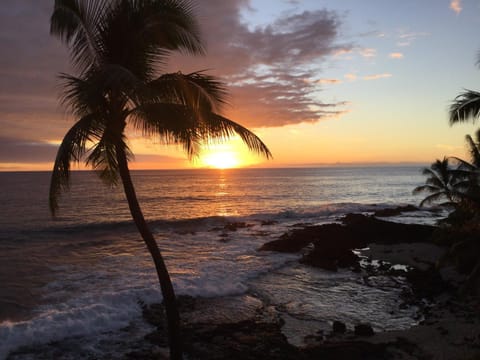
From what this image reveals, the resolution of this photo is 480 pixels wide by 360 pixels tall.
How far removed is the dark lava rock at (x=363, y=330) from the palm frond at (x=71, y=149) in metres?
9.57

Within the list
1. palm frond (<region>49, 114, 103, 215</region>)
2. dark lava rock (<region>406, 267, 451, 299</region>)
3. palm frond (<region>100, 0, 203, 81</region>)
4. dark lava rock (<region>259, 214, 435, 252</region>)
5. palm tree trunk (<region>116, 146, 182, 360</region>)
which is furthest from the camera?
dark lava rock (<region>259, 214, 435, 252</region>)

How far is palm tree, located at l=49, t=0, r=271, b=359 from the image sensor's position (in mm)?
5898

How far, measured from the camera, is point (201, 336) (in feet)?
36.0

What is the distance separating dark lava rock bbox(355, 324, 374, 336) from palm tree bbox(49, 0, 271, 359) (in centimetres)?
781

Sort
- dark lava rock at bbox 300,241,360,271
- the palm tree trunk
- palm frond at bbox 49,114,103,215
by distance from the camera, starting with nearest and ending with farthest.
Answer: palm frond at bbox 49,114,103,215, the palm tree trunk, dark lava rock at bbox 300,241,360,271

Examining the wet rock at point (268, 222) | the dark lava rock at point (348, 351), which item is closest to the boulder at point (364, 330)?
the dark lava rock at point (348, 351)

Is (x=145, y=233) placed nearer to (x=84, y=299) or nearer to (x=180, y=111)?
(x=180, y=111)

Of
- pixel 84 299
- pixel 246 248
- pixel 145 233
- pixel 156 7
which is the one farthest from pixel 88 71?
pixel 246 248

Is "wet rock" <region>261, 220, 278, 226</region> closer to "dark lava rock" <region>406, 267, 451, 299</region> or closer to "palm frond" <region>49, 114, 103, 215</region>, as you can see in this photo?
"dark lava rock" <region>406, 267, 451, 299</region>

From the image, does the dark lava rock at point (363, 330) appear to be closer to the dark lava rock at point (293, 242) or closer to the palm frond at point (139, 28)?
the palm frond at point (139, 28)

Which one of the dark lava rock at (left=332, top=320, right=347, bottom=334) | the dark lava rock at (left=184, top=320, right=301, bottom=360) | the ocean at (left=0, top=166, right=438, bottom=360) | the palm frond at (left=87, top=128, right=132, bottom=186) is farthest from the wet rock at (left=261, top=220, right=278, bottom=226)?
the palm frond at (left=87, top=128, right=132, bottom=186)

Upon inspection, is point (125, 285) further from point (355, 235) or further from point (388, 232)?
point (388, 232)

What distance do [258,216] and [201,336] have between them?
34.1m

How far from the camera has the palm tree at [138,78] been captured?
590 cm
